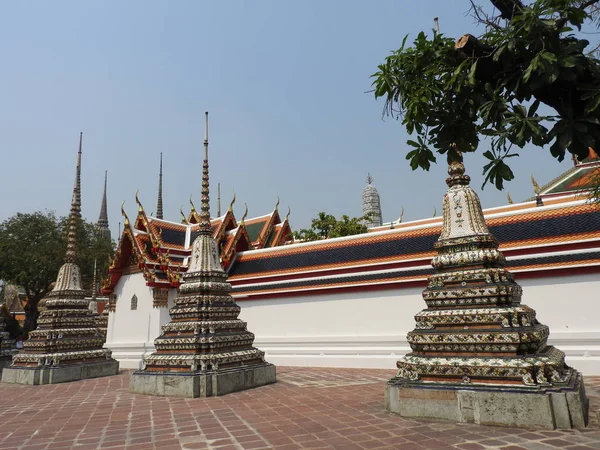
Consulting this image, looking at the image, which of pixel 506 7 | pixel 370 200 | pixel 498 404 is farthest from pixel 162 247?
pixel 370 200

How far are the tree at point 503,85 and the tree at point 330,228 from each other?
2088 cm

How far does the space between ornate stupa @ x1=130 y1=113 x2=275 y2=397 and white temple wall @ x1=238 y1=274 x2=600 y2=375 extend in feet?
12.0

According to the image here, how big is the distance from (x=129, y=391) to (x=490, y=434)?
23.2 ft

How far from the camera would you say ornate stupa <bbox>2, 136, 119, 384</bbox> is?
36.5 ft

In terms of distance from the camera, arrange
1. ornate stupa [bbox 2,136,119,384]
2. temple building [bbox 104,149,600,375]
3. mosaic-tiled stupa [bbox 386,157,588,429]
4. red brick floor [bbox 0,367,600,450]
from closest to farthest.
Answer: 1. red brick floor [bbox 0,367,600,450]
2. mosaic-tiled stupa [bbox 386,157,588,429]
3. temple building [bbox 104,149,600,375]
4. ornate stupa [bbox 2,136,119,384]

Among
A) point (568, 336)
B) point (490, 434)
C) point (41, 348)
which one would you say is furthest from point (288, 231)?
point (490, 434)

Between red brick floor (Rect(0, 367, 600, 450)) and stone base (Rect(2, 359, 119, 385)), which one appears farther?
stone base (Rect(2, 359, 119, 385))

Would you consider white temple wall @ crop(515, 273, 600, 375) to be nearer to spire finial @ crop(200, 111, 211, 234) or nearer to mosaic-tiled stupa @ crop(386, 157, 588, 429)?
mosaic-tiled stupa @ crop(386, 157, 588, 429)

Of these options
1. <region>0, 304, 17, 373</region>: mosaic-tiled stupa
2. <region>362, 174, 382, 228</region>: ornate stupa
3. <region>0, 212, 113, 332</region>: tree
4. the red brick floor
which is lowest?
the red brick floor

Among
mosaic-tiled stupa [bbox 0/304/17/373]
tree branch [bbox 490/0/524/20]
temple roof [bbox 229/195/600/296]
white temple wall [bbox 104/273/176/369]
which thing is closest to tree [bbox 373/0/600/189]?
tree branch [bbox 490/0/524/20]

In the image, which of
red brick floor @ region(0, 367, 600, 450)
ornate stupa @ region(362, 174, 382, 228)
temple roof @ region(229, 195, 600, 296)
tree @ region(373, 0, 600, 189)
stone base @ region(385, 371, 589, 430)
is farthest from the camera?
ornate stupa @ region(362, 174, 382, 228)

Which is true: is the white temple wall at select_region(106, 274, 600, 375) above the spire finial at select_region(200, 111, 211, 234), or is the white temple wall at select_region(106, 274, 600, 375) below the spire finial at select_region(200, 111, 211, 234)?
below

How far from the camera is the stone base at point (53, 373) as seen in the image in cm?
1089

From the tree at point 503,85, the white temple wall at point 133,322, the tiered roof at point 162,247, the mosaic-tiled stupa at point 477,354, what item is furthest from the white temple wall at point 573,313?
the white temple wall at point 133,322
